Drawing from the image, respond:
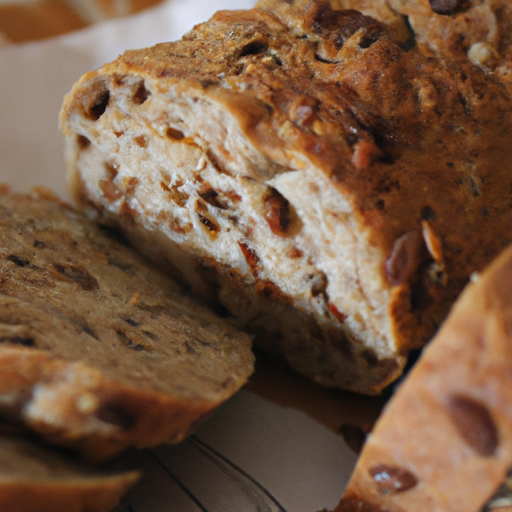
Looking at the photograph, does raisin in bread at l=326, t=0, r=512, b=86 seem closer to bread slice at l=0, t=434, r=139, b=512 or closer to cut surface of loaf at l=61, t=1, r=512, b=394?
cut surface of loaf at l=61, t=1, r=512, b=394

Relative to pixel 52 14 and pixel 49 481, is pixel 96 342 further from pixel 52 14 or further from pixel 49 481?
pixel 52 14

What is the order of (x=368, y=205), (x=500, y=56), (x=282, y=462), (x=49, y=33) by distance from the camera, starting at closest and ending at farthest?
(x=368, y=205)
(x=282, y=462)
(x=500, y=56)
(x=49, y=33)

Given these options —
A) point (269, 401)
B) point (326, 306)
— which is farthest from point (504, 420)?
point (269, 401)

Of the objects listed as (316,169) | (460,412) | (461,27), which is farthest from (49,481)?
(461,27)

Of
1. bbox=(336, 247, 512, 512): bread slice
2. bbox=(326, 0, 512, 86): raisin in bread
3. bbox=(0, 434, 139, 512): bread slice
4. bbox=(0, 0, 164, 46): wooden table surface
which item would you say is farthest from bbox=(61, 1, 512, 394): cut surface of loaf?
bbox=(0, 0, 164, 46): wooden table surface

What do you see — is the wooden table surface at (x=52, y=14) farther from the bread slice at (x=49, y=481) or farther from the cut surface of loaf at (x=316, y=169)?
the bread slice at (x=49, y=481)

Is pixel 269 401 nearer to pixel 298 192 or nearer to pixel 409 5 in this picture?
pixel 298 192

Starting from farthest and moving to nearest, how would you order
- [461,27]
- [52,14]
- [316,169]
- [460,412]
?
[52,14] < [461,27] < [316,169] < [460,412]

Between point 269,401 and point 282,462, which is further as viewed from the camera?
point 269,401
